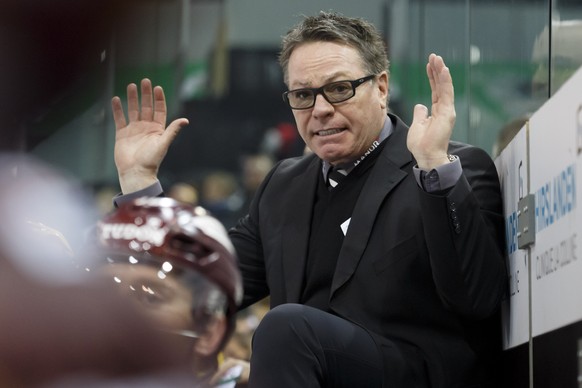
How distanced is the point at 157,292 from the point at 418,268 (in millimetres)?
1333

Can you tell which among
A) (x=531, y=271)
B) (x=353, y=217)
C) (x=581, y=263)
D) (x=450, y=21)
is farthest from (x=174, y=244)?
(x=450, y=21)

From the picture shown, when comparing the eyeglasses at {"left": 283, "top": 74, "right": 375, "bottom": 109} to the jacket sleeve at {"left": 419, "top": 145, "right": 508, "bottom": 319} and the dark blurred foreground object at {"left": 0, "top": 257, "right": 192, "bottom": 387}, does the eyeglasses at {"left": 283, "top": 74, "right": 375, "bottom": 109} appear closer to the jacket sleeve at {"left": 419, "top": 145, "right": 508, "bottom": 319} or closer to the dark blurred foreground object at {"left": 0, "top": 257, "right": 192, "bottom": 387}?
the jacket sleeve at {"left": 419, "top": 145, "right": 508, "bottom": 319}

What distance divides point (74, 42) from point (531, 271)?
266 centimetres

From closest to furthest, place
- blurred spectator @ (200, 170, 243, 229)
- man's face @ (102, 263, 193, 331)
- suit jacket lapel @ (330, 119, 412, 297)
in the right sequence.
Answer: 1. man's face @ (102, 263, 193, 331)
2. suit jacket lapel @ (330, 119, 412, 297)
3. blurred spectator @ (200, 170, 243, 229)

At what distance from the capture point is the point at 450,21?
3.99 meters

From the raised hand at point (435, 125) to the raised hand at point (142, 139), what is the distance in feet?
2.10

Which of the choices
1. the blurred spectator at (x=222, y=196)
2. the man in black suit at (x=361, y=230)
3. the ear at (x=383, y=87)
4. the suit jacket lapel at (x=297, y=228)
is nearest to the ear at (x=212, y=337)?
the man in black suit at (x=361, y=230)

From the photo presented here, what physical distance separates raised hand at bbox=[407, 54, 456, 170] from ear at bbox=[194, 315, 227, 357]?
3.68 ft

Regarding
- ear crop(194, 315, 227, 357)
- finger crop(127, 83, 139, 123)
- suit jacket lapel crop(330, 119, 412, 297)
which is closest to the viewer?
ear crop(194, 315, 227, 357)

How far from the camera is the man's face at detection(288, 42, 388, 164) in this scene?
2.91m

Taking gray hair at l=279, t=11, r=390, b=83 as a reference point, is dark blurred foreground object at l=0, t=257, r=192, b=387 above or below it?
below

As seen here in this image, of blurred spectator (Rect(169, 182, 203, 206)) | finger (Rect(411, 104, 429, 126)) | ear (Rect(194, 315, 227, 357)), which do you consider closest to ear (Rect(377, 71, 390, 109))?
finger (Rect(411, 104, 429, 126))

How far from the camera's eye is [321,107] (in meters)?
2.91

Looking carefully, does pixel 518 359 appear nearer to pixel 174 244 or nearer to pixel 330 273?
pixel 330 273
